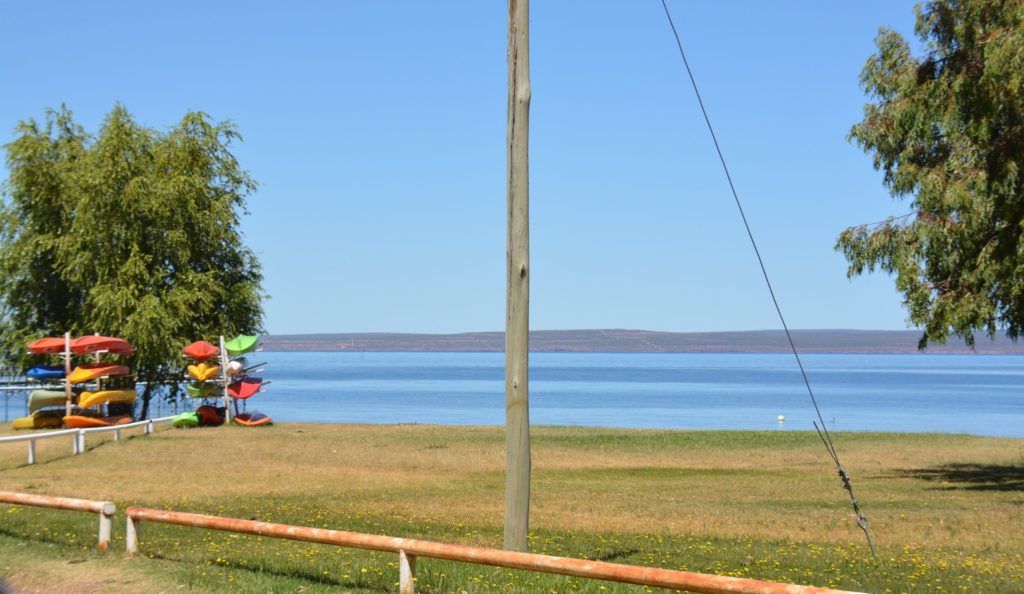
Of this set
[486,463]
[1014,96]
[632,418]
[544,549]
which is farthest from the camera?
[632,418]

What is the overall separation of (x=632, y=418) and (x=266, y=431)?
3686 cm

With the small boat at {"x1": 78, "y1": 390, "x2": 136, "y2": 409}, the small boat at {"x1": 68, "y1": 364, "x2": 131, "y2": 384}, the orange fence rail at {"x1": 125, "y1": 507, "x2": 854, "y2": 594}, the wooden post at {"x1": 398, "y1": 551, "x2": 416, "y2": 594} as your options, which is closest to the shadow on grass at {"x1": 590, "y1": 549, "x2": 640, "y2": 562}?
the orange fence rail at {"x1": 125, "y1": 507, "x2": 854, "y2": 594}

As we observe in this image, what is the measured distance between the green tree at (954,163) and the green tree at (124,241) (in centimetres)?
2770

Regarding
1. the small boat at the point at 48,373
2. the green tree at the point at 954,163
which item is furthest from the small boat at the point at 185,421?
the green tree at the point at 954,163

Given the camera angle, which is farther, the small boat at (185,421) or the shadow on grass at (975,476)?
the small boat at (185,421)

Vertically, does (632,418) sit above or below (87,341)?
below

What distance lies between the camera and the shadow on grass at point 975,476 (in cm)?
2309

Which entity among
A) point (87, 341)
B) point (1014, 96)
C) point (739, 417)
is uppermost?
point (1014, 96)

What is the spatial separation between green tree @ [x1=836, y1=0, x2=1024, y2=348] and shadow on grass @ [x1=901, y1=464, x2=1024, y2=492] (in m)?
3.37

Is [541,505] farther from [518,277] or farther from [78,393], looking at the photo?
[78,393]

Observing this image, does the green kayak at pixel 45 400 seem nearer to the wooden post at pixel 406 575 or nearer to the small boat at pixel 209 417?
the small boat at pixel 209 417

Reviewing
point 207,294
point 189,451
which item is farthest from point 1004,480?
point 207,294

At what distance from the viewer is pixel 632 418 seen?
2721 inches

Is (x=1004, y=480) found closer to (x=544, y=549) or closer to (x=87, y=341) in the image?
(x=544, y=549)
